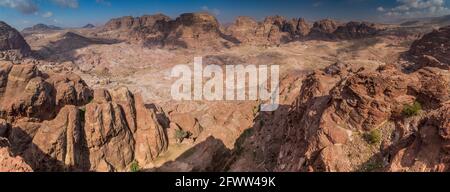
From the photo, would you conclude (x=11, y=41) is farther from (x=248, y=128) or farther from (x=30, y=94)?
(x=248, y=128)

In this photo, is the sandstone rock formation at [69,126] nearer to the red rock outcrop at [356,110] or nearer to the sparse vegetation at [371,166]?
the red rock outcrop at [356,110]

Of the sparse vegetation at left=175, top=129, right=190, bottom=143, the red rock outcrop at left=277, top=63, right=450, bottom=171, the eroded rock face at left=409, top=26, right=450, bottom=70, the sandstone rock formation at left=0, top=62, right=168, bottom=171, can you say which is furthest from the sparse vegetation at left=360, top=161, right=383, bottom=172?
the eroded rock face at left=409, top=26, right=450, bottom=70

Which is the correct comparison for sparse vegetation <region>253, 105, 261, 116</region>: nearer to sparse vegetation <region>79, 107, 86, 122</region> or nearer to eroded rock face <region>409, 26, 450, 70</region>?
sparse vegetation <region>79, 107, 86, 122</region>

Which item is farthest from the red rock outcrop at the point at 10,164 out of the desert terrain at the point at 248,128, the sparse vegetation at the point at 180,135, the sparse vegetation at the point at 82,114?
the sparse vegetation at the point at 180,135

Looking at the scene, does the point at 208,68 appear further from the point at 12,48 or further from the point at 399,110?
the point at 399,110

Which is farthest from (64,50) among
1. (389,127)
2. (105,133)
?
(389,127)

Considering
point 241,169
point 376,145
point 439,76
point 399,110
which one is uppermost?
point 439,76
